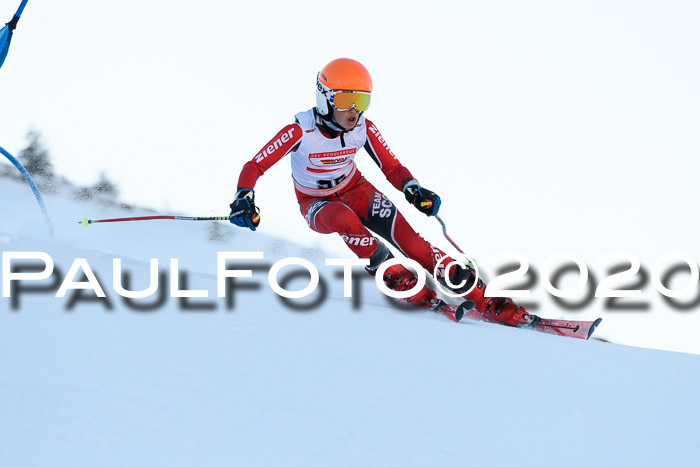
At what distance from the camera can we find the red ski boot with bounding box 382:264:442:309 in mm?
4523

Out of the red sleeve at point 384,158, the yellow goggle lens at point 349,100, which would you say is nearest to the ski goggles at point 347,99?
the yellow goggle lens at point 349,100

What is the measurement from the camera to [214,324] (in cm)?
293

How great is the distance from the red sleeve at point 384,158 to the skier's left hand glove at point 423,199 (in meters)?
0.12

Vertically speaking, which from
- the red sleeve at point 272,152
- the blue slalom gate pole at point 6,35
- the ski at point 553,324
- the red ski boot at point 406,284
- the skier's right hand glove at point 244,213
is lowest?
the ski at point 553,324

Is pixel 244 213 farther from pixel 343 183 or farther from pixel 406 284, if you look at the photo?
pixel 406 284

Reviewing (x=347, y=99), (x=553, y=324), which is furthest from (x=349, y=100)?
(x=553, y=324)

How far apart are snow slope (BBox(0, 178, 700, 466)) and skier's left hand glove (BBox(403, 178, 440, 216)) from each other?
1.35 m

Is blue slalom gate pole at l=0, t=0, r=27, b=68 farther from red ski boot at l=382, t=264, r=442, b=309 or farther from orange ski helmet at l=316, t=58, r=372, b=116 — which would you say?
red ski boot at l=382, t=264, r=442, b=309

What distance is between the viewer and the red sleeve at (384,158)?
4934 mm

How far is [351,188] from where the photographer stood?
193 inches

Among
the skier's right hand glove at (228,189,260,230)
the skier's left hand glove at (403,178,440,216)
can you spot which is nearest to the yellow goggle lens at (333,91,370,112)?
the skier's left hand glove at (403,178,440,216)

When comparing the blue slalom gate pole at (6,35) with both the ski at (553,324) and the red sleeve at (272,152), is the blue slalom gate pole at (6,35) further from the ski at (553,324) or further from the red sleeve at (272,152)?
the ski at (553,324)

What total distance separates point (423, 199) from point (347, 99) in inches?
34.1

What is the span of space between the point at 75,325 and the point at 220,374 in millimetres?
707
